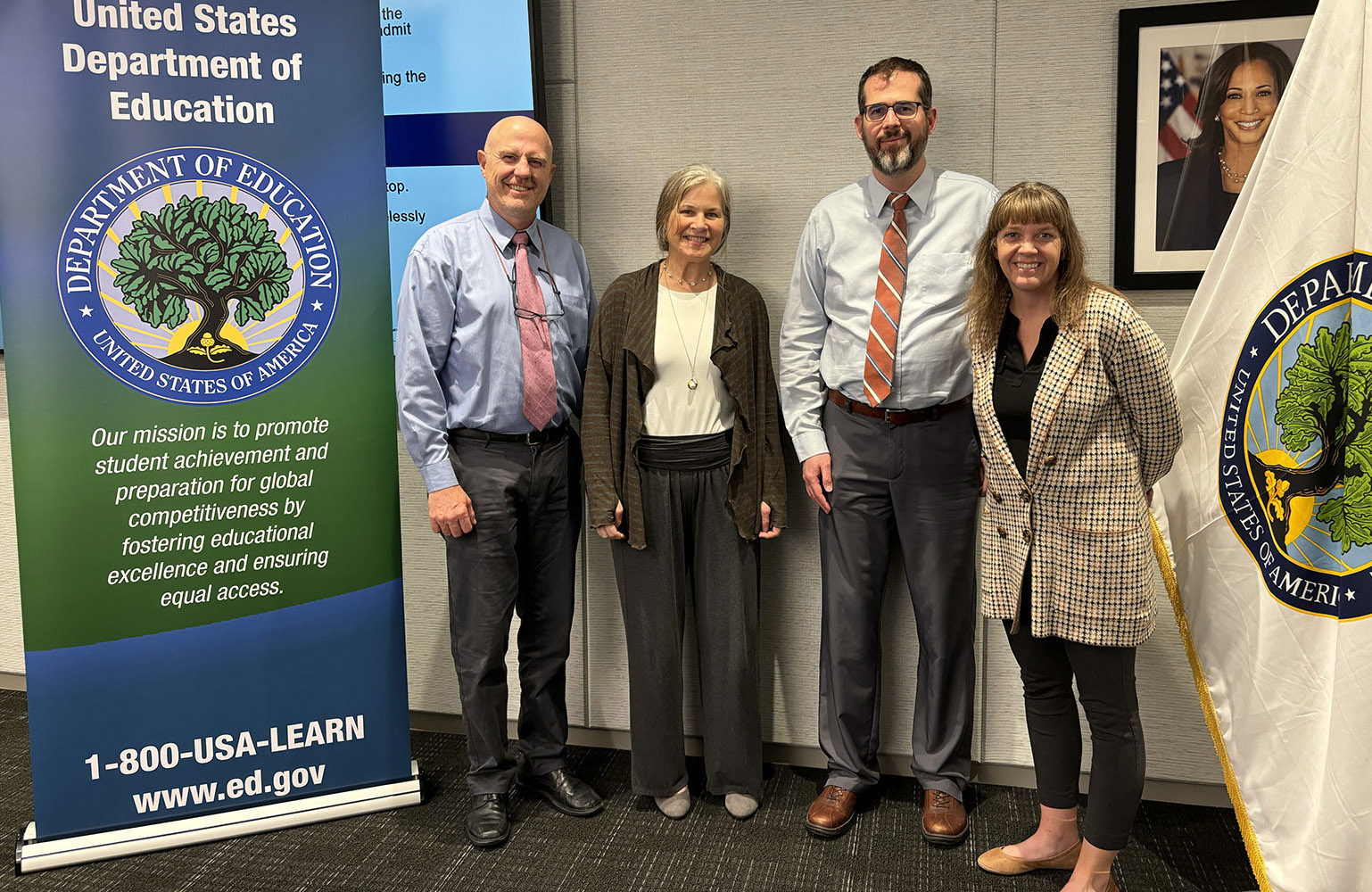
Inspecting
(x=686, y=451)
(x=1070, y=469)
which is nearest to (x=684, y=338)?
(x=686, y=451)

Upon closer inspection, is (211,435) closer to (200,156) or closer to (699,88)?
(200,156)

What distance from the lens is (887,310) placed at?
254 centimetres

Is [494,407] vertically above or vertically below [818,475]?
above

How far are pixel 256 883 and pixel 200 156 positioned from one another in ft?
5.93

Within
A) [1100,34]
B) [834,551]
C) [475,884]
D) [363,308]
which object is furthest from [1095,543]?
[363,308]

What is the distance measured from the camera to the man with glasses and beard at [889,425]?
2516 mm

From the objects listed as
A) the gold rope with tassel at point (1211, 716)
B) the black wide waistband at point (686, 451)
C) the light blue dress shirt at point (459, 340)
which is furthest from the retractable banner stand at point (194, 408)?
the gold rope with tassel at point (1211, 716)

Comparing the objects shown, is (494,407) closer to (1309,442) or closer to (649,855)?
(649,855)

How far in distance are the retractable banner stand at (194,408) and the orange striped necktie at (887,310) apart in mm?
1295

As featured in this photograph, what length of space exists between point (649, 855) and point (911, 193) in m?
1.81

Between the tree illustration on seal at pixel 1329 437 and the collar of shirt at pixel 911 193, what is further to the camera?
the collar of shirt at pixel 911 193

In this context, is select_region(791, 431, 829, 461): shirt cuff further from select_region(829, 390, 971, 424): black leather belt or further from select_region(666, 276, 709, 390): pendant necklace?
select_region(666, 276, 709, 390): pendant necklace

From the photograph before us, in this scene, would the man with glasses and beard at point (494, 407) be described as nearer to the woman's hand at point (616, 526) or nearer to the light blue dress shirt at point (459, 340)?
the light blue dress shirt at point (459, 340)

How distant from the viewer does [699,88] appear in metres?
2.92
